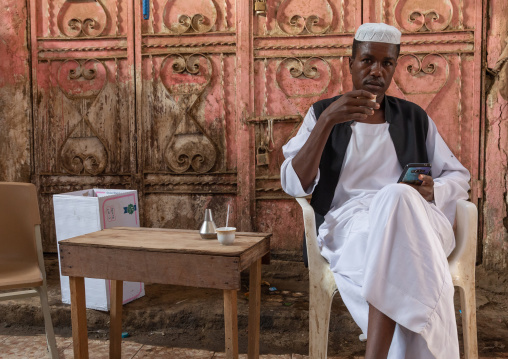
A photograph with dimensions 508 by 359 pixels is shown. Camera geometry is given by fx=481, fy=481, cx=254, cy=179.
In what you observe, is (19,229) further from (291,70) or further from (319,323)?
(291,70)

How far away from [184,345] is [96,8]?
3.04 m

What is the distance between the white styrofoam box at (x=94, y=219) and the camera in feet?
10.4

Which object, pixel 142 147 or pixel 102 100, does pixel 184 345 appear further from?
pixel 102 100

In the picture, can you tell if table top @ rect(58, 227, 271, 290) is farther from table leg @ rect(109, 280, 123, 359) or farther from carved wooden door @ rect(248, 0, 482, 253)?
carved wooden door @ rect(248, 0, 482, 253)

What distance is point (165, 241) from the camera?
216 cm

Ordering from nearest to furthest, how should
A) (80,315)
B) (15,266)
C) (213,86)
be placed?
(80,315) → (15,266) → (213,86)

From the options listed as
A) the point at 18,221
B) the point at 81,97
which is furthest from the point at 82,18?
the point at 18,221

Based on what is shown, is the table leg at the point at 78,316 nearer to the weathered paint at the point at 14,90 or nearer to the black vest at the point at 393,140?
the black vest at the point at 393,140

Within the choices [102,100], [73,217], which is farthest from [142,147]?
[73,217]

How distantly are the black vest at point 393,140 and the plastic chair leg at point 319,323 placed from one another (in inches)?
16.3

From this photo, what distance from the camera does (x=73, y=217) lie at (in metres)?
3.27

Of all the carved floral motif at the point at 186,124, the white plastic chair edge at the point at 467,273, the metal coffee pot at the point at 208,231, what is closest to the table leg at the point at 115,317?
the metal coffee pot at the point at 208,231

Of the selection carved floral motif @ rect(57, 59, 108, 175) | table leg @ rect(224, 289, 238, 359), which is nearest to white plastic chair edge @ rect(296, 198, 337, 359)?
table leg @ rect(224, 289, 238, 359)

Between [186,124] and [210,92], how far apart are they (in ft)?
1.16
